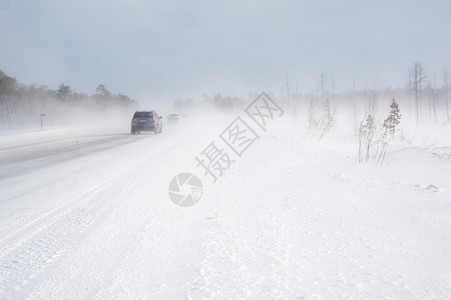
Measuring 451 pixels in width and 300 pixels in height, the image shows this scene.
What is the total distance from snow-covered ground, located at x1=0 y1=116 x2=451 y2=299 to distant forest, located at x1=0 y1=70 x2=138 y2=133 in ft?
191

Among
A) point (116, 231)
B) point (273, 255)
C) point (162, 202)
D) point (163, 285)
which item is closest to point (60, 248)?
point (116, 231)

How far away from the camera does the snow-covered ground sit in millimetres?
2396

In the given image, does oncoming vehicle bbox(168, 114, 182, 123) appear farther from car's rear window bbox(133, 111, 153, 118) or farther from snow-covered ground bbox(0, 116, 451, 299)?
snow-covered ground bbox(0, 116, 451, 299)

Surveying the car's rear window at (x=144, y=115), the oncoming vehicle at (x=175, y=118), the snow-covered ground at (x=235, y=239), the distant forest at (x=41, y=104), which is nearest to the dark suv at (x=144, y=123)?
the car's rear window at (x=144, y=115)

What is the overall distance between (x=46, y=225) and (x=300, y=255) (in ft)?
11.2

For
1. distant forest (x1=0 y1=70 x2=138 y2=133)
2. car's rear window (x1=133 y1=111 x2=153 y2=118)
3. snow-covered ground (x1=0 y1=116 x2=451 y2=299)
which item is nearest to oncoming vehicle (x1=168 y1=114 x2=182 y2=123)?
car's rear window (x1=133 y1=111 x2=153 y2=118)

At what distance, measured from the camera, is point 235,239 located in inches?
132

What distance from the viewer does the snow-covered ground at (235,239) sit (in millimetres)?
2396

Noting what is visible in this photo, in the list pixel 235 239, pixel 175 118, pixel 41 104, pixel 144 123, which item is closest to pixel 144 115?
pixel 144 123

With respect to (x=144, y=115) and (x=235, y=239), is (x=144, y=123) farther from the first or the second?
(x=235, y=239)

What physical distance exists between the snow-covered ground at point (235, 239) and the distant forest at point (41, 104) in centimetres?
5830

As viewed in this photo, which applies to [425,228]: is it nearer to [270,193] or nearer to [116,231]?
[270,193]

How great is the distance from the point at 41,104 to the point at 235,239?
268ft

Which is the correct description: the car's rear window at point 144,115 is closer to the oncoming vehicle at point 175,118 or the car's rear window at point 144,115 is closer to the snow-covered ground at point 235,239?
the oncoming vehicle at point 175,118
